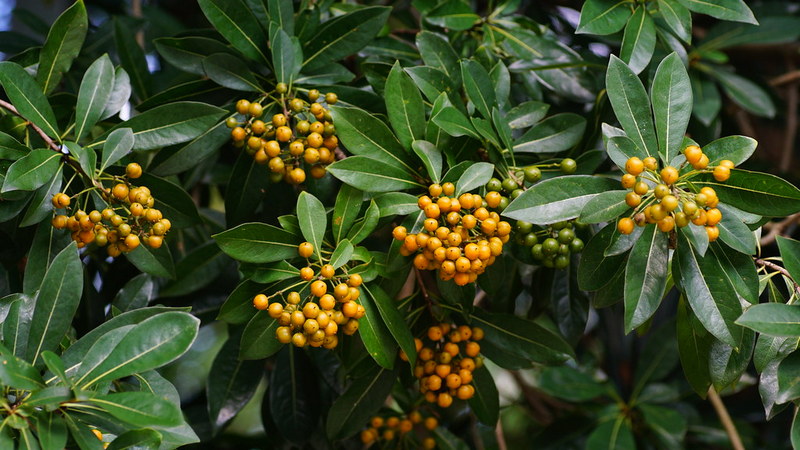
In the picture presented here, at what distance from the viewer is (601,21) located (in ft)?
4.17

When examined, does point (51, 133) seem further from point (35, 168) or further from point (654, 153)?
point (654, 153)

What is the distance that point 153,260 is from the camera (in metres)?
1.27

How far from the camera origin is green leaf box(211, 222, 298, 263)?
1061mm

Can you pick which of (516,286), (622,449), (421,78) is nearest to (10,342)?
(421,78)

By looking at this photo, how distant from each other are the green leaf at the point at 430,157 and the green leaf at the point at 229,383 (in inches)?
25.4

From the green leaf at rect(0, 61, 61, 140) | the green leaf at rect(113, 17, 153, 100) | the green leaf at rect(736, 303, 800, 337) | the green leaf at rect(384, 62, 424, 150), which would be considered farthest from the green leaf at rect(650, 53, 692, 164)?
the green leaf at rect(113, 17, 153, 100)

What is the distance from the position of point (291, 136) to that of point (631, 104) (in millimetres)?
523

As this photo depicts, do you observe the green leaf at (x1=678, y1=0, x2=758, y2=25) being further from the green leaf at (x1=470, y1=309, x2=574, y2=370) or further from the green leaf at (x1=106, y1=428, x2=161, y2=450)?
the green leaf at (x1=106, y1=428, x2=161, y2=450)

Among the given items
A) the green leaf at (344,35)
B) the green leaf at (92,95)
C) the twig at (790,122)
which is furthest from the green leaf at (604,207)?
the twig at (790,122)

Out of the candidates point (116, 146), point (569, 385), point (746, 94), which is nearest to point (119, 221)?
point (116, 146)

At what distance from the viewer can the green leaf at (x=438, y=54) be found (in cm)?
135

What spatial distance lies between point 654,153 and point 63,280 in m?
0.85

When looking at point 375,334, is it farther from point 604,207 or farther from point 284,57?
point 284,57

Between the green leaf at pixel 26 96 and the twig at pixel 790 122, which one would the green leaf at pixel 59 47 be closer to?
the green leaf at pixel 26 96
